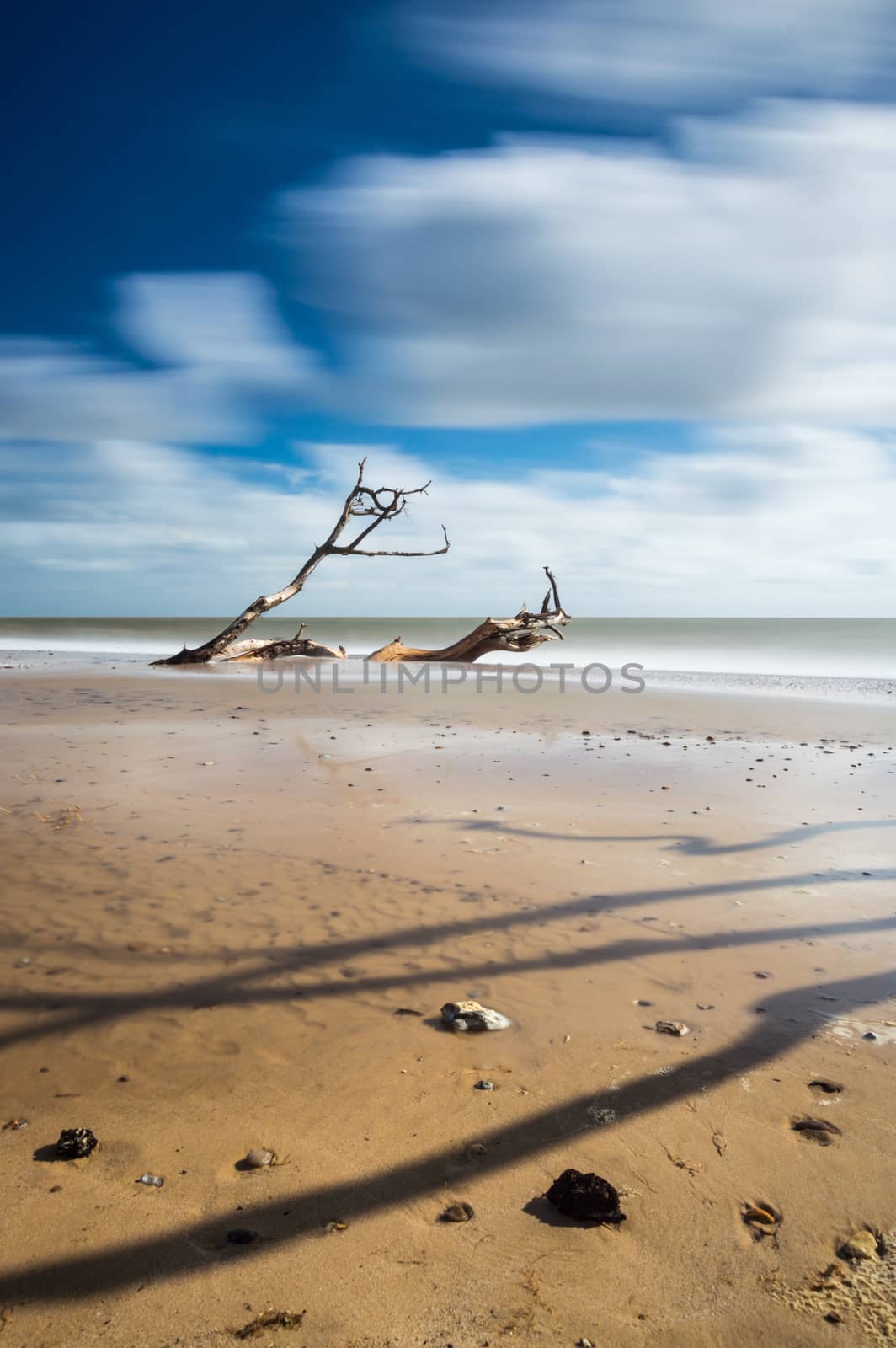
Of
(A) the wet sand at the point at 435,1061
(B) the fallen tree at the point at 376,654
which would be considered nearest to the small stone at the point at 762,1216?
(A) the wet sand at the point at 435,1061

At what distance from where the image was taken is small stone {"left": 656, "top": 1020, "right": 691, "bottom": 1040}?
2.74 meters

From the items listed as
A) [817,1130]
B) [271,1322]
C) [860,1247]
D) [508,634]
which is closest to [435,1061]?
[271,1322]

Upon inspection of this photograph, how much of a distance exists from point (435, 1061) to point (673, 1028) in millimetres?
871

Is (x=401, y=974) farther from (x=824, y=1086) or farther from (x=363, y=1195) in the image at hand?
(x=824, y=1086)

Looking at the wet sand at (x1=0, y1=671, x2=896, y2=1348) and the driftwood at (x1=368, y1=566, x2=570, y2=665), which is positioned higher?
the driftwood at (x1=368, y1=566, x2=570, y2=665)

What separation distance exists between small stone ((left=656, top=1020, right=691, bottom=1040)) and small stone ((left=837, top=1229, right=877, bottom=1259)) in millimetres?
891

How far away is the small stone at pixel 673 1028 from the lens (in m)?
2.74

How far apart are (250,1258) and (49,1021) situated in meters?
1.43

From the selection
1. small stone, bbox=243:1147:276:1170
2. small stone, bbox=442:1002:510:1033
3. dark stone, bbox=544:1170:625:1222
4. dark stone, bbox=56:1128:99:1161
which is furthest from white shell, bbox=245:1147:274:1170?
small stone, bbox=442:1002:510:1033

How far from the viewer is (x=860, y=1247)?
181cm

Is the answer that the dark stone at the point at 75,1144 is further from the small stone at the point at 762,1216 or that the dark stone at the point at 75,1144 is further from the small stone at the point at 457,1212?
the small stone at the point at 762,1216

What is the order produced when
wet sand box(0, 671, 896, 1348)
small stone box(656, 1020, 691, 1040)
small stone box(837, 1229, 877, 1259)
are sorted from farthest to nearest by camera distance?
small stone box(656, 1020, 691, 1040), small stone box(837, 1229, 877, 1259), wet sand box(0, 671, 896, 1348)

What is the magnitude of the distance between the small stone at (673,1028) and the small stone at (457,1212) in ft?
3.58

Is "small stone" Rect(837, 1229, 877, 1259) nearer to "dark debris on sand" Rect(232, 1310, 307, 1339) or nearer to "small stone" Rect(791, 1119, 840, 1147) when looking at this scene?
"small stone" Rect(791, 1119, 840, 1147)
